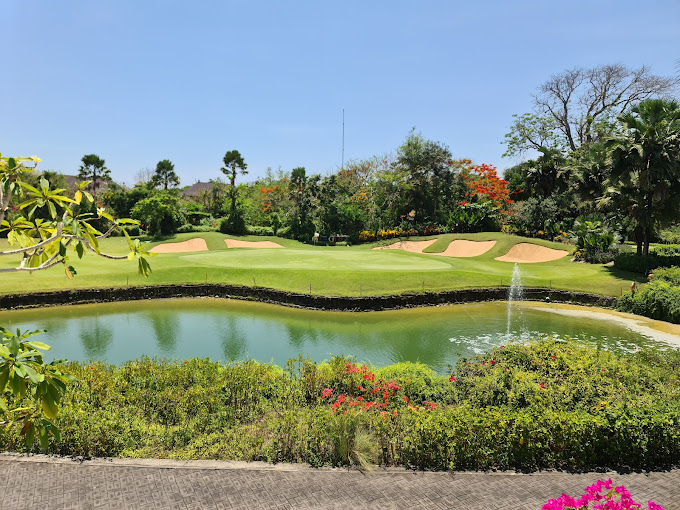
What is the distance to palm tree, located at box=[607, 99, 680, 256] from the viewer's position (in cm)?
2383

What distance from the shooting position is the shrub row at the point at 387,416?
7227 millimetres

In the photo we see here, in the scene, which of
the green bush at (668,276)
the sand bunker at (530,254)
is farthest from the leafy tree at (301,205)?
the green bush at (668,276)

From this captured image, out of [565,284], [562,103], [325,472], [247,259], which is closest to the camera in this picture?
[325,472]

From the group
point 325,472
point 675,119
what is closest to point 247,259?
point 325,472

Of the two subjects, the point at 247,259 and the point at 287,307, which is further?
the point at 247,259

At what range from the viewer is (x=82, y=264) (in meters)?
27.8

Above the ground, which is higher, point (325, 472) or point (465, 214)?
point (465, 214)

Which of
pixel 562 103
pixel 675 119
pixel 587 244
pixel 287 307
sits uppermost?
pixel 562 103

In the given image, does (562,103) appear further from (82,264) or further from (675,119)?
(82,264)

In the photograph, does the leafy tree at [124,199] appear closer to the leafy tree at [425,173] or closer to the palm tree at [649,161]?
the leafy tree at [425,173]

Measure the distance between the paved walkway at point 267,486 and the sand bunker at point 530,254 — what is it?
27.7m

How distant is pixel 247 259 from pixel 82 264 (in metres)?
10.4

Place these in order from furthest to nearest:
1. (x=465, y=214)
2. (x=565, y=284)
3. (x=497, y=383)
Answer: (x=465, y=214), (x=565, y=284), (x=497, y=383)

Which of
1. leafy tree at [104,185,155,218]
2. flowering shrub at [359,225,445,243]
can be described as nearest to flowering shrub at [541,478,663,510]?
flowering shrub at [359,225,445,243]
